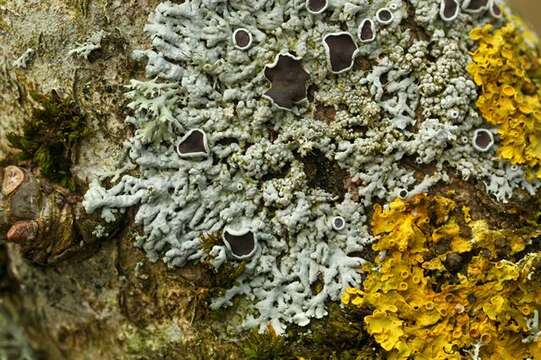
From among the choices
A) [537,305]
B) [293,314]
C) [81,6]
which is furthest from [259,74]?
[537,305]

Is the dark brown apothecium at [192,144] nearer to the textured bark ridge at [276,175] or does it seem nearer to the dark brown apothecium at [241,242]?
the textured bark ridge at [276,175]

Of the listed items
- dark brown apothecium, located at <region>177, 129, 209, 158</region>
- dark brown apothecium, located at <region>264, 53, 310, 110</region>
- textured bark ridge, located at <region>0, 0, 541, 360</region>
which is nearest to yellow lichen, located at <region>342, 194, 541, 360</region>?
textured bark ridge, located at <region>0, 0, 541, 360</region>

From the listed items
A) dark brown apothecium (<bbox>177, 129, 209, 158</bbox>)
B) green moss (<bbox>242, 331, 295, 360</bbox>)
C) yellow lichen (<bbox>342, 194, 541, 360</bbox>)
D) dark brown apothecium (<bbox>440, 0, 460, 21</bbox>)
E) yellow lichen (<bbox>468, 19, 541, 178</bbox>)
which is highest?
dark brown apothecium (<bbox>440, 0, 460, 21</bbox>)

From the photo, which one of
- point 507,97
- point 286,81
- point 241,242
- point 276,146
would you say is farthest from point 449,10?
point 241,242

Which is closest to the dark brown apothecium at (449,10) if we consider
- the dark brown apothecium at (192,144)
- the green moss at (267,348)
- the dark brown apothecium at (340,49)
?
the dark brown apothecium at (340,49)

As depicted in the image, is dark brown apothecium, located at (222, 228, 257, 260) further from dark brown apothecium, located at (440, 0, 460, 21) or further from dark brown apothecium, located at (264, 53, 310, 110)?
dark brown apothecium, located at (440, 0, 460, 21)

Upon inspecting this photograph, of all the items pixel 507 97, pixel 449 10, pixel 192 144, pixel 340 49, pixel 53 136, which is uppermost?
pixel 449 10

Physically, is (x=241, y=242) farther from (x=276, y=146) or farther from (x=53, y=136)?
(x=53, y=136)
